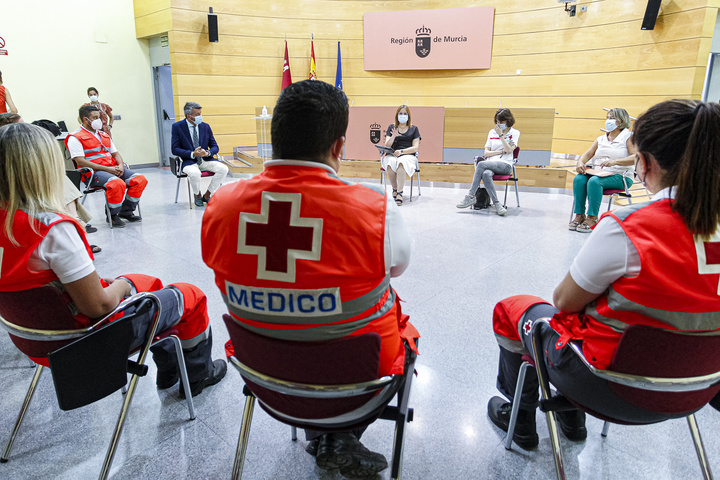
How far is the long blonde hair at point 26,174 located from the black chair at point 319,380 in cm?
73

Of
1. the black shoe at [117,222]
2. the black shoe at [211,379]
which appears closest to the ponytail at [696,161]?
the black shoe at [211,379]

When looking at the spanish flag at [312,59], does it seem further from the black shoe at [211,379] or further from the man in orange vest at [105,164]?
the black shoe at [211,379]

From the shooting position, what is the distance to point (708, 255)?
1.03 metres

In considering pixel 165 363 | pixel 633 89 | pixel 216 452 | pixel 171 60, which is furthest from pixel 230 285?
pixel 171 60

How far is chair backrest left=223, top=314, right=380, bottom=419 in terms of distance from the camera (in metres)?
1.02

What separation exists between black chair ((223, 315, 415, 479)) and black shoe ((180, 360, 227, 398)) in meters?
0.80

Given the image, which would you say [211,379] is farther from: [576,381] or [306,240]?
[576,381]

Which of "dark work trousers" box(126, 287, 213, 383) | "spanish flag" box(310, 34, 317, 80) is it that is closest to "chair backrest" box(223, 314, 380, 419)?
"dark work trousers" box(126, 287, 213, 383)

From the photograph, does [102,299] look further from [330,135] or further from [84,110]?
[84,110]

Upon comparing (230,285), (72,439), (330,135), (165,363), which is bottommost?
(72,439)

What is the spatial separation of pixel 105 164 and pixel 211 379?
3.69 meters

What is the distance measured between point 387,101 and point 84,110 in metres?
5.92

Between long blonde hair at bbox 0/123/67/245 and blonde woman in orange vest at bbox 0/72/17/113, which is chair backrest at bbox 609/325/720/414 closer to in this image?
long blonde hair at bbox 0/123/67/245

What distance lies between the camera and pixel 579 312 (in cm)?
126
